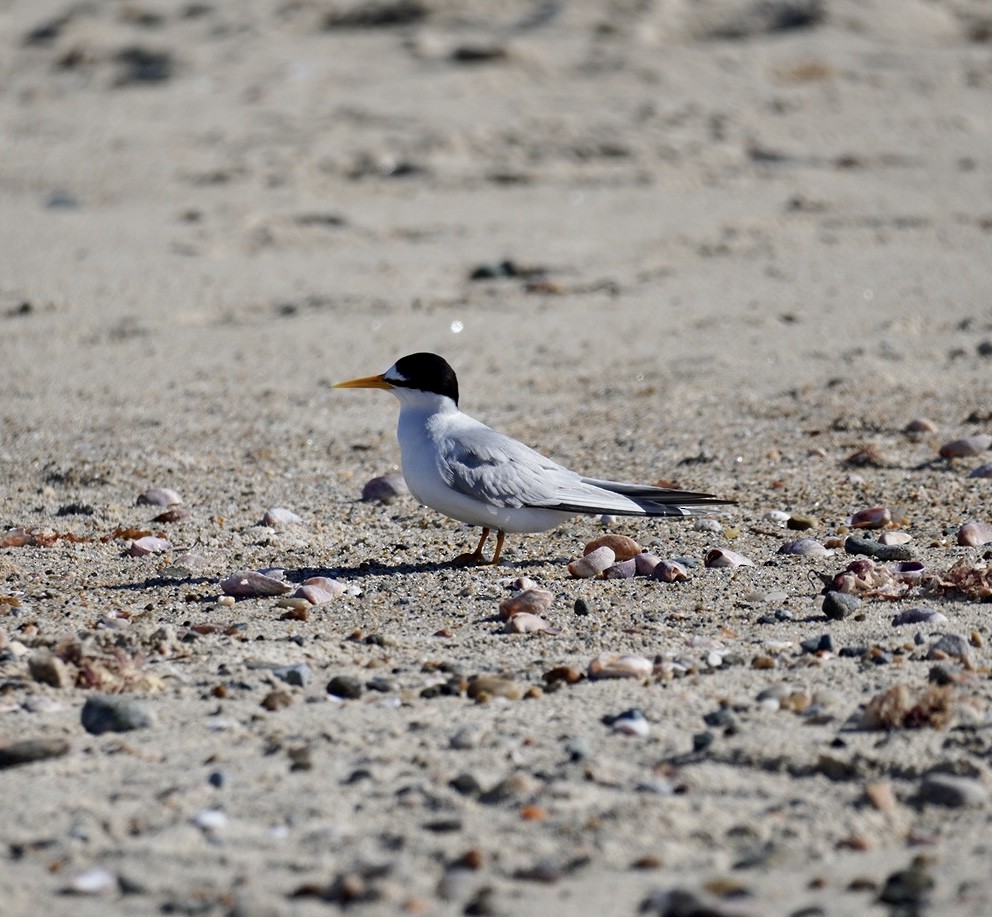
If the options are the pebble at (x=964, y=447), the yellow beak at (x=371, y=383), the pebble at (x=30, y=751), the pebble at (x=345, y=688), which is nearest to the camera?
the pebble at (x=30, y=751)

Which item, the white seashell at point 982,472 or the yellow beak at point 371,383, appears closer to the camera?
the yellow beak at point 371,383

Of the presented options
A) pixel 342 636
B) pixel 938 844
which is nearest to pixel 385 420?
pixel 342 636

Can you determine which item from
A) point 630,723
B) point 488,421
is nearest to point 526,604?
point 630,723

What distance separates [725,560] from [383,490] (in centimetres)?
139

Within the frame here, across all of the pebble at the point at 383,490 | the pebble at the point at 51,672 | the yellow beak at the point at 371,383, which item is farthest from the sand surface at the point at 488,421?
the yellow beak at the point at 371,383

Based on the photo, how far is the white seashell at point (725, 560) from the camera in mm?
4668

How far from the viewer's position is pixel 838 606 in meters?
4.16

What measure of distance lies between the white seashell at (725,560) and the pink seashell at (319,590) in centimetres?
107

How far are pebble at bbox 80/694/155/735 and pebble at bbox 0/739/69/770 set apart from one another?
13 cm

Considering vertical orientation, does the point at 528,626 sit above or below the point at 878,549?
above

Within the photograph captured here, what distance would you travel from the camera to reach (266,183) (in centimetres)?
1025

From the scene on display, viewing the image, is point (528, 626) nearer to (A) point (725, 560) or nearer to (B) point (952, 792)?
(A) point (725, 560)

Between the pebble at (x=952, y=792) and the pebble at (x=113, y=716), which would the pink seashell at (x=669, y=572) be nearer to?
the pebble at (x=952, y=792)

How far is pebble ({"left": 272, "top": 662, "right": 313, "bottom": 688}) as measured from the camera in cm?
371
